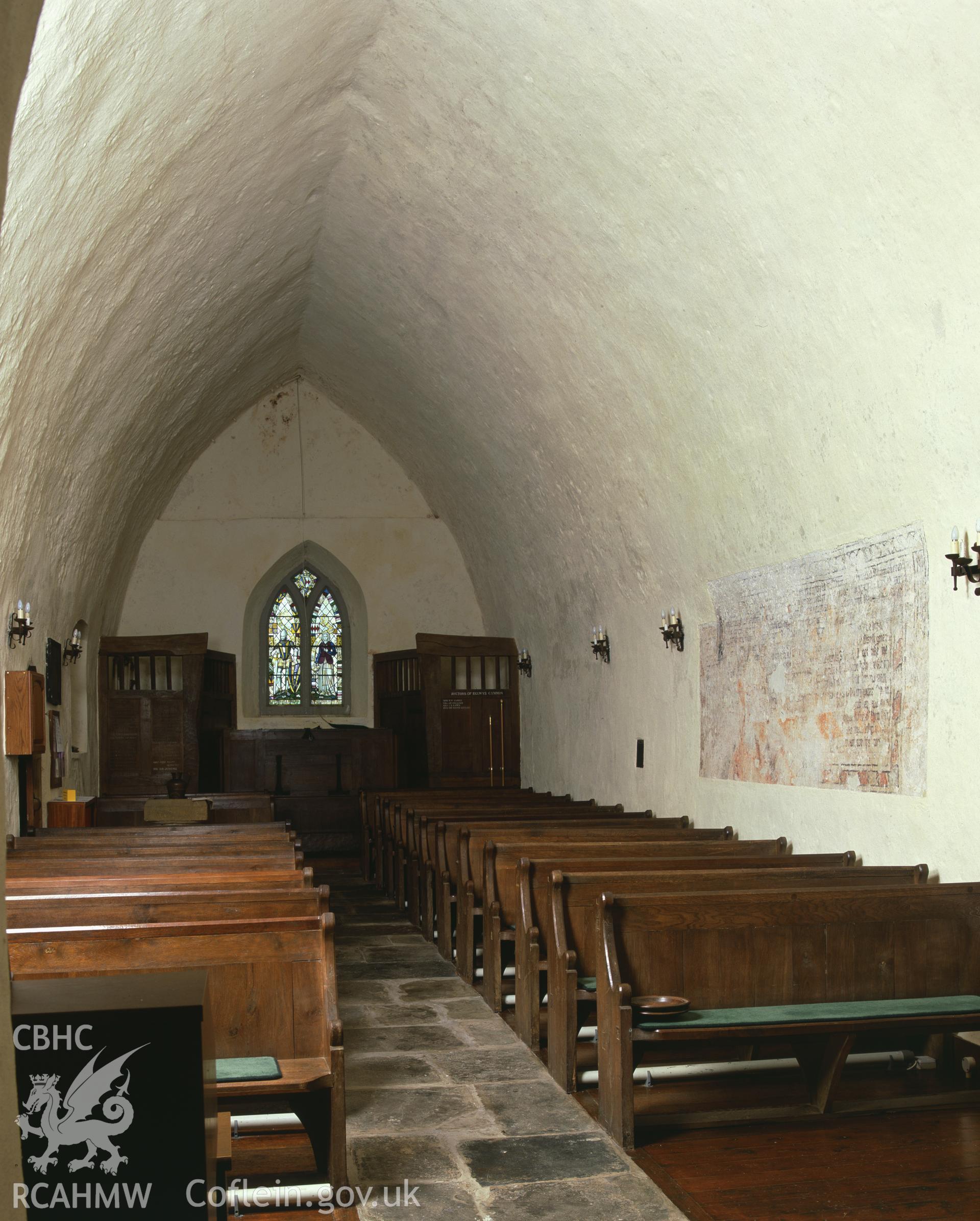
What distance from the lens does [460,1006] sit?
6906 millimetres

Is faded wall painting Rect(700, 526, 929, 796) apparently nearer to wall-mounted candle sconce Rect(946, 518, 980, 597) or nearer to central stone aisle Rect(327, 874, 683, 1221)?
wall-mounted candle sconce Rect(946, 518, 980, 597)

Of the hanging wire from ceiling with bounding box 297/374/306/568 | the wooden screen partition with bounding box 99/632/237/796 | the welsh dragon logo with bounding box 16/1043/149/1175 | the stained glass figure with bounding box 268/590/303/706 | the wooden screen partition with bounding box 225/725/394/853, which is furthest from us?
the stained glass figure with bounding box 268/590/303/706

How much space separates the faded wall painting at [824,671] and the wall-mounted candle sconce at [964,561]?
33 cm

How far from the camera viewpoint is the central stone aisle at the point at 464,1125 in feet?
13.2

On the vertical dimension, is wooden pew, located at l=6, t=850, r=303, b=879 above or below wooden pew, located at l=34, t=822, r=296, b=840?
above

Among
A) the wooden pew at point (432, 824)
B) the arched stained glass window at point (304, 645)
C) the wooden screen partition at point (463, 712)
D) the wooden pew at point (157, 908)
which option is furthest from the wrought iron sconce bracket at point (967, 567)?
the arched stained glass window at point (304, 645)

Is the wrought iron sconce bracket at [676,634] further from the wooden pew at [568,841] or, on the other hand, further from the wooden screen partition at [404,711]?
the wooden screen partition at [404,711]

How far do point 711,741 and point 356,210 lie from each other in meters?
5.09

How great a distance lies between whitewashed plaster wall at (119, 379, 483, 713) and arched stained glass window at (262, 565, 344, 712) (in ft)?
1.29

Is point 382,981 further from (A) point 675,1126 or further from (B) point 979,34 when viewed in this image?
(B) point 979,34

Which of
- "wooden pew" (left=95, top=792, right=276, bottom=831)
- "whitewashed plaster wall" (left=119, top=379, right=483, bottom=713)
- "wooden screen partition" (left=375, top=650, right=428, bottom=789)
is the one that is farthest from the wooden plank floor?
"whitewashed plaster wall" (left=119, top=379, right=483, bottom=713)

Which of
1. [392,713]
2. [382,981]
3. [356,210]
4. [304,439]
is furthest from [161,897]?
[304,439]

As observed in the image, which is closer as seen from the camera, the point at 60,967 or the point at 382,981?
the point at 60,967

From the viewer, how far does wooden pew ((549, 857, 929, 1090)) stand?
17.2ft
